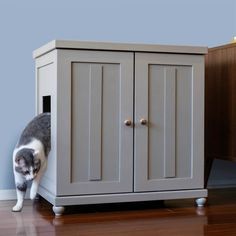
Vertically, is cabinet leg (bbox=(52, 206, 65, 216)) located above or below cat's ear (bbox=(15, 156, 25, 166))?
below

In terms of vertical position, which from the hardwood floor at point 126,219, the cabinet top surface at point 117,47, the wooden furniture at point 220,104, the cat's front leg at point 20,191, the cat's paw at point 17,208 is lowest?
the hardwood floor at point 126,219

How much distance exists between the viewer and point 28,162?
1.72m

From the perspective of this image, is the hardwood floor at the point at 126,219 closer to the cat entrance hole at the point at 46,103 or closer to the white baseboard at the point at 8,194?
the white baseboard at the point at 8,194

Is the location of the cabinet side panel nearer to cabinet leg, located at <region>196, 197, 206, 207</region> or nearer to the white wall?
the white wall

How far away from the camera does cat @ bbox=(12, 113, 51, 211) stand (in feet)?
5.65

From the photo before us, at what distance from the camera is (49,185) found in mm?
1818

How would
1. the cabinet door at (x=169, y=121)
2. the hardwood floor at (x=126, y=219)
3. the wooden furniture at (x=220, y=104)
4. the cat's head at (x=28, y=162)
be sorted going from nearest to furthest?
the hardwood floor at (x=126, y=219) → the cat's head at (x=28, y=162) → the cabinet door at (x=169, y=121) → the wooden furniture at (x=220, y=104)

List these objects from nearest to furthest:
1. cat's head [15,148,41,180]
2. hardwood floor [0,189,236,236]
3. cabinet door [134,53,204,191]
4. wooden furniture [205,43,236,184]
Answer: hardwood floor [0,189,236,236]
cat's head [15,148,41,180]
cabinet door [134,53,204,191]
wooden furniture [205,43,236,184]

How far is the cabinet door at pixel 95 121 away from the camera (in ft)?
5.67

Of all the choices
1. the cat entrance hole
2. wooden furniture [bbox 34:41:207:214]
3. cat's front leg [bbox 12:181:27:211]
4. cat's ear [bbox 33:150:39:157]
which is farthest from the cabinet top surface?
cat's front leg [bbox 12:181:27:211]

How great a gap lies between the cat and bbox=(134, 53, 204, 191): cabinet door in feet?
1.10

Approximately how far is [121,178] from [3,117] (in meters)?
0.59

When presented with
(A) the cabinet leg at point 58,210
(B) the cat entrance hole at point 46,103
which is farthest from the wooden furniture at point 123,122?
(B) the cat entrance hole at point 46,103

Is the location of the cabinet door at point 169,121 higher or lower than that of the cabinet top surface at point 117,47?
lower
